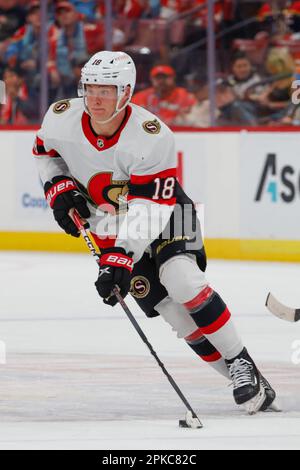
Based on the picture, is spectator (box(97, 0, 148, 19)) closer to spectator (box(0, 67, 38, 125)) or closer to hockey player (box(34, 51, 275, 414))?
spectator (box(0, 67, 38, 125))

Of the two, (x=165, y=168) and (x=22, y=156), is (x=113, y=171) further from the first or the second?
(x=22, y=156)

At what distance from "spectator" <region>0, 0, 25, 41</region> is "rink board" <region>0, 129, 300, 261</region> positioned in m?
1.45

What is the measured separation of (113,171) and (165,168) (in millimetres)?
262

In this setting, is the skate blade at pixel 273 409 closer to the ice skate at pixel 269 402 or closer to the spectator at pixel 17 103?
the ice skate at pixel 269 402

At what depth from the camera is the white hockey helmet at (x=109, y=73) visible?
4.45 meters

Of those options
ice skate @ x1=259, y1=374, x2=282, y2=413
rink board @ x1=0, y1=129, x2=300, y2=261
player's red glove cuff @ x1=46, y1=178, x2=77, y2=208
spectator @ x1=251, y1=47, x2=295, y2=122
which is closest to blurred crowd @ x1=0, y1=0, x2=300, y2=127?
spectator @ x1=251, y1=47, x2=295, y2=122

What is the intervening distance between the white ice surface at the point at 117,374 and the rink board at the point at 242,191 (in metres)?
0.74

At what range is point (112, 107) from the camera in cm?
446

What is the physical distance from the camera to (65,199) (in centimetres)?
468

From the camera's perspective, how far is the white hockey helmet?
4.45 metres

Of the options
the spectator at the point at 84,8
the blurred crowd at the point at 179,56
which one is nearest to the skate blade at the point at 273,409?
the blurred crowd at the point at 179,56

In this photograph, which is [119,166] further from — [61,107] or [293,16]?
[293,16]

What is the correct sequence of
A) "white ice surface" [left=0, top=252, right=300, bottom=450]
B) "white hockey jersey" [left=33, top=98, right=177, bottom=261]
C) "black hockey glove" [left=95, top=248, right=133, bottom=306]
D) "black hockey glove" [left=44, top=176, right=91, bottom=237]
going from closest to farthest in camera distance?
"white ice surface" [left=0, top=252, right=300, bottom=450]
"black hockey glove" [left=95, top=248, right=133, bottom=306]
"white hockey jersey" [left=33, top=98, right=177, bottom=261]
"black hockey glove" [left=44, top=176, right=91, bottom=237]

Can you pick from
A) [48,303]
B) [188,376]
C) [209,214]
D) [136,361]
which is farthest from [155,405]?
[209,214]
